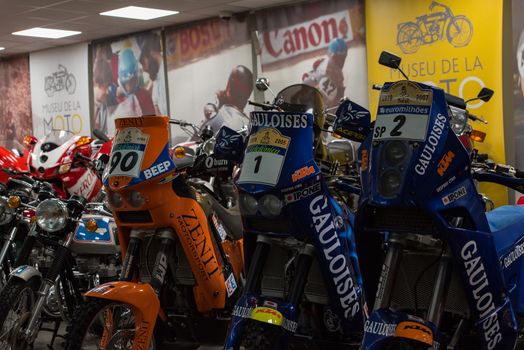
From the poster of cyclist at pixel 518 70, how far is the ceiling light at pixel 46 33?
5.75m

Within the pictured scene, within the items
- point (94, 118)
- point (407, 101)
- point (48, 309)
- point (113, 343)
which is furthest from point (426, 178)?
point (94, 118)

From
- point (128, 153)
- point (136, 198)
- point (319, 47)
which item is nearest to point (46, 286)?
point (136, 198)

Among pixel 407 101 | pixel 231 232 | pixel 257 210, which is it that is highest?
pixel 407 101

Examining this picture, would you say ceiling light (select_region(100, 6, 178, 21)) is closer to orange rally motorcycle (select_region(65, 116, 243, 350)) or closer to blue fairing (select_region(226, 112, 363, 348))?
orange rally motorcycle (select_region(65, 116, 243, 350))

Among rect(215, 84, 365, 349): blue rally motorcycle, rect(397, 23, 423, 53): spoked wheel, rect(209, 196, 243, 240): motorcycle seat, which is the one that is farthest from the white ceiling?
rect(215, 84, 365, 349): blue rally motorcycle

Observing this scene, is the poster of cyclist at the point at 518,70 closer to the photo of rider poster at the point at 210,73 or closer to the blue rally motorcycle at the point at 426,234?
the photo of rider poster at the point at 210,73

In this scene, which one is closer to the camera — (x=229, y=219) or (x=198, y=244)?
(x=198, y=244)

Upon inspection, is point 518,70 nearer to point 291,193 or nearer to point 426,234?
point 291,193

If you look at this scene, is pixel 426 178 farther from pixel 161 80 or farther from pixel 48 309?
Result: pixel 161 80

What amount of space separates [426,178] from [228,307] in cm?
195

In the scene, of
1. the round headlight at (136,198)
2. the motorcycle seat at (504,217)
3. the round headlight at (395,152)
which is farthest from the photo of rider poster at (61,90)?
the round headlight at (395,152)

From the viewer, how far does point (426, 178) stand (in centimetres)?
241

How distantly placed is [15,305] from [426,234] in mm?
2310

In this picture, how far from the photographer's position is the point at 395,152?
2.46 metres
